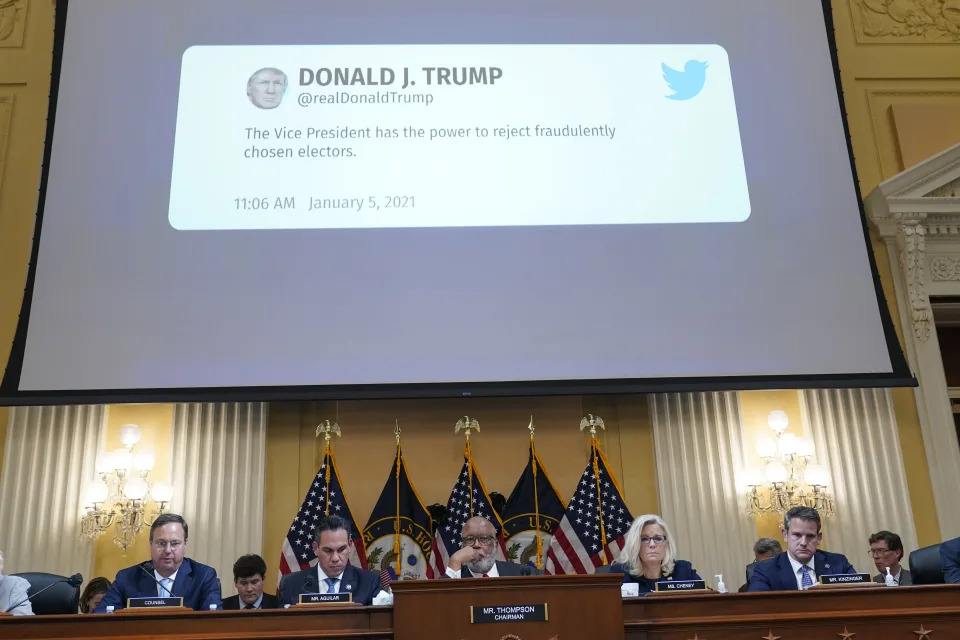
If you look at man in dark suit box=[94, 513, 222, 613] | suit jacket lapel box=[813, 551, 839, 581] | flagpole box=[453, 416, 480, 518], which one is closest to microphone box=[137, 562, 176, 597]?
man in dark suit box=[94, 513, 222, 613]

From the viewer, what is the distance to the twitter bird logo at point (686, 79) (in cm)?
647

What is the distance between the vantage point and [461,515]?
6238mm

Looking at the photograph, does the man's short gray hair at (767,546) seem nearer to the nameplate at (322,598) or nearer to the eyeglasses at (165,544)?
the nameplate at (322,598)

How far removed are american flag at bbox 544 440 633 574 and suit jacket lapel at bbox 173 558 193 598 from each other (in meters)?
2.39

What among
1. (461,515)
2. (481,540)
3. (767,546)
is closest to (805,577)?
(767,546)

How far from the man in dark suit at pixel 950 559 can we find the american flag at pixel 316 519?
10.8ft

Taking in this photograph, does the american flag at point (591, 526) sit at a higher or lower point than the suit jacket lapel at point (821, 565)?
higher

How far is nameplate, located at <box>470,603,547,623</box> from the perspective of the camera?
3.38 meters

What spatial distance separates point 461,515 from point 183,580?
6.97 feet

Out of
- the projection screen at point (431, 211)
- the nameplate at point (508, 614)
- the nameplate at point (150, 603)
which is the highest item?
the projection screen at point (431, 211)

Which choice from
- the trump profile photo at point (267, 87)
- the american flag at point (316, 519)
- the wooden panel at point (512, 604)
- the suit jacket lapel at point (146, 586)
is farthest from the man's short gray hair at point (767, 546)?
the trump profile photo at point (267, 87)

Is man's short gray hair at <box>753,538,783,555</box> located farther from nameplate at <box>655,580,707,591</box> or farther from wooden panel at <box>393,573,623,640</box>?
wooden panel at <box>393,573,623,640</box>

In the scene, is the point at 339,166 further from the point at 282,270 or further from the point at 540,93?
the point at 540,93

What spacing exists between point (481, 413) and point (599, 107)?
86.8 inches
